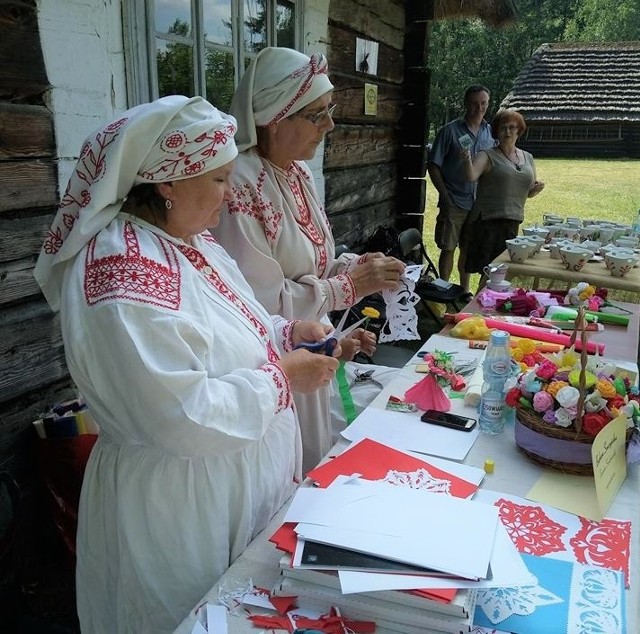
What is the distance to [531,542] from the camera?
3.92 feet

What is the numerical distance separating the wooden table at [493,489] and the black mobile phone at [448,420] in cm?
5

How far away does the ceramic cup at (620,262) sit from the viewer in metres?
3.25

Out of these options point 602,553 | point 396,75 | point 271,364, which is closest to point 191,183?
point 271,364

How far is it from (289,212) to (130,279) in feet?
3.05

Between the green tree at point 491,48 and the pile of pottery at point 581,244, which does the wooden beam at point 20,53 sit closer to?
the pile of pottery at point 581,244

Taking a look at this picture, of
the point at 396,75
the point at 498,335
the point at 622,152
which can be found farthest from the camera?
the point at 622,152

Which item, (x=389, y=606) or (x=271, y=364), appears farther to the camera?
(x=271, y=364)

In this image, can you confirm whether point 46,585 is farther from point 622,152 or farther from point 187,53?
point 622,152

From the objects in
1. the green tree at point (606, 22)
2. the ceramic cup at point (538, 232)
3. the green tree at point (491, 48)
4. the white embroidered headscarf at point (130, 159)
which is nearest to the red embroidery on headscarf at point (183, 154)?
the white embroidered headscarf at point (130, 159)

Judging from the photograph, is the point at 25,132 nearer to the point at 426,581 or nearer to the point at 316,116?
the point at 316,116

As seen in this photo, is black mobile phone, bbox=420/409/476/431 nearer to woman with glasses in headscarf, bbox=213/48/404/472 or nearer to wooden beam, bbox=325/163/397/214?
woman with glasses in headscarf, bbox=213/48/404/472

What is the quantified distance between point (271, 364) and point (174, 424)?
0.28 metres

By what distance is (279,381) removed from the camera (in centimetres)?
131

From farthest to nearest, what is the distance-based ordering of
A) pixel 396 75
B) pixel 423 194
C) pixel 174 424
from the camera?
pixel 423 194 → pixel 396 75 → pixel 174 424
